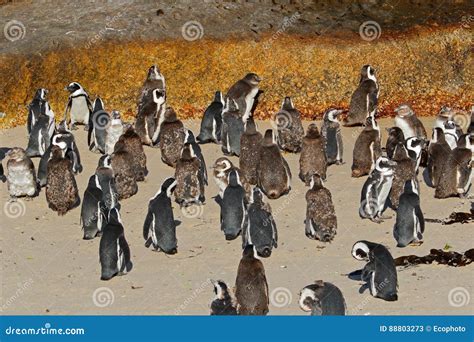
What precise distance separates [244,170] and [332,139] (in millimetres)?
A: 1794

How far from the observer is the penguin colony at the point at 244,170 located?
17.9 meters

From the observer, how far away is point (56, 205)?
21109 millimetres

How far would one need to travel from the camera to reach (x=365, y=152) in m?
22.3

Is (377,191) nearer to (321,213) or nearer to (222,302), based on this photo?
(321,213)

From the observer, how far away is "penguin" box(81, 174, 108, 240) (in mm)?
19906

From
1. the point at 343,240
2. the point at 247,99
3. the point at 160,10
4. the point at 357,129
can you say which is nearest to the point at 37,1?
the point at 160,10

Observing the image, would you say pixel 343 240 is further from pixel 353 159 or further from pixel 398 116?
pixel 398 116

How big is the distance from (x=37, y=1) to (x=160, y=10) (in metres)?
3.07

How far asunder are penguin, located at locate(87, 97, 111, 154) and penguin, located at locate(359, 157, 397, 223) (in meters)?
5.27

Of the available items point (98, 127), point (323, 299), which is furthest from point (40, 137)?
point (323, 299)

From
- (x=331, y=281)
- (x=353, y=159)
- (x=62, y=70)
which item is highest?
(x=62, y=70)

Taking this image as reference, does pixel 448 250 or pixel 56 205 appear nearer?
pixel 448 250

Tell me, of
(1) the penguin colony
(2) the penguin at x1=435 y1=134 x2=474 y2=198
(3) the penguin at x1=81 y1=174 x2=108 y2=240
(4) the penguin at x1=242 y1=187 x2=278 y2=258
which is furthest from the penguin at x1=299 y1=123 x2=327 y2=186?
(3) the penguin at x1=81 y1=174 x2=108 y2=240

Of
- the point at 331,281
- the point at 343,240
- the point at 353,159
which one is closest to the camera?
the point at 331,281
